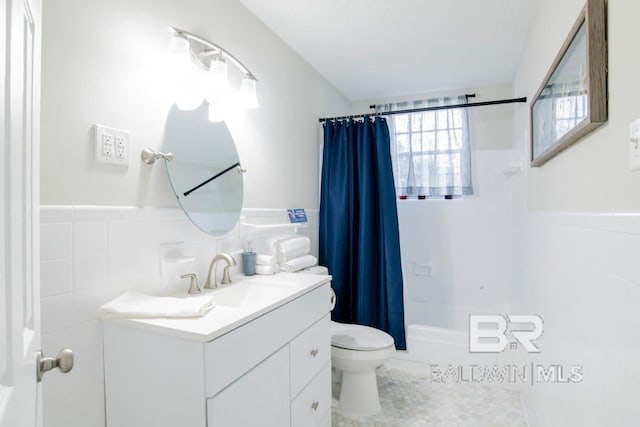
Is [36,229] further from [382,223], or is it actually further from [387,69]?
[387,69]

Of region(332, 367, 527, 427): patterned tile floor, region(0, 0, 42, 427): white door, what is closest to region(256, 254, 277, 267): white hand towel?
region(332, 367, 527, 427): patterned tile floor

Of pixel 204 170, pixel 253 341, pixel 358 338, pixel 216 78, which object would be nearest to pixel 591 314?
pixel 253 341

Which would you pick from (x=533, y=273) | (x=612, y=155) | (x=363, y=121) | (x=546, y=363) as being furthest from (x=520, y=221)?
(x=612, y=155)

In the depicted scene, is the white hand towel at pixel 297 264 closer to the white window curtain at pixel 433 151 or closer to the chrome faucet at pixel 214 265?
the chrome faucet at pixel 214 265

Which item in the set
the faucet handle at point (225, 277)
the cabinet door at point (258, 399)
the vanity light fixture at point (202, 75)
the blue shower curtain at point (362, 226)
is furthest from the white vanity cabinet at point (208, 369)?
the blue shower curtain at point (362, 226)

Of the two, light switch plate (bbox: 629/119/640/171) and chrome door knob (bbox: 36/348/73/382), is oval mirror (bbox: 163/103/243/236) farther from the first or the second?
light switch plate (bbox: 629/119/640/171)

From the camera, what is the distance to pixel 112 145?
1139mm

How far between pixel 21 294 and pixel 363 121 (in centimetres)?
227

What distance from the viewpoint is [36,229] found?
0.71 metres

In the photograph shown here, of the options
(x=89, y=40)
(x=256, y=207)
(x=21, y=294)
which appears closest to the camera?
(x=21, y=294)

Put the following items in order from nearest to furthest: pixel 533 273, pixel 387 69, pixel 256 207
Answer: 1. pixel 533 273
2. pixel 256 207
3. pixel 387 69

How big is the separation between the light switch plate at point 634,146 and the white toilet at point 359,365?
153cm

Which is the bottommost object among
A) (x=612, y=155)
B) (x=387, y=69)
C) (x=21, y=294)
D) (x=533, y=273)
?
(x=533, y=273)

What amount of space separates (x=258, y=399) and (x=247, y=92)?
142 cm
